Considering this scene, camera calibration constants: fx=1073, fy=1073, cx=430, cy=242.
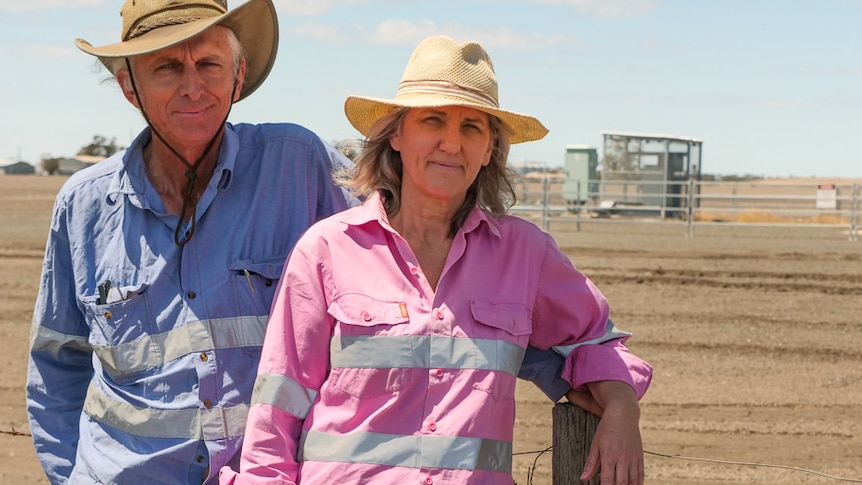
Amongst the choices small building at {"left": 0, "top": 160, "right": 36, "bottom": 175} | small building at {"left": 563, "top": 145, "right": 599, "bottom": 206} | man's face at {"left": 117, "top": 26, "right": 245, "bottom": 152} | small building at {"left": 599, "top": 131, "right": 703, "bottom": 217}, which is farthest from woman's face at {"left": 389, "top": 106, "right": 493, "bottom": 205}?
small building at {"left": 0, "top": 160, "right": 36, "bottom": 175}

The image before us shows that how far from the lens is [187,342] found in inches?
95.5

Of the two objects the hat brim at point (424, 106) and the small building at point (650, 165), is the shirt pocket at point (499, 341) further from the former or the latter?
the small building at point (650, 165)

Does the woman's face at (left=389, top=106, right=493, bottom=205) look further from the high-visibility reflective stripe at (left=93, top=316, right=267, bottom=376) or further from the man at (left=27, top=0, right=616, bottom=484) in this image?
the high-visibility reflective stripe at (left=93, top=316, right=267, bottom=376)

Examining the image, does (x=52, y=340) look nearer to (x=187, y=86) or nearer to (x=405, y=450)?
(x=187, y=86)

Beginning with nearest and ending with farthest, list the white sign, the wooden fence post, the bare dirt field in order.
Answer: the wooden fence post < the bare dirt field < the white sign

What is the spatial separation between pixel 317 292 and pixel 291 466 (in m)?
0.35

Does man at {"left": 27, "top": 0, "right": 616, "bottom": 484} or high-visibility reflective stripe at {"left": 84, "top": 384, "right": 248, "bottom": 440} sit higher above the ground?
man at {"left": 27, "top": 0, "right": 616, "bottom": 484}


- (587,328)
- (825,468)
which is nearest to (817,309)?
(825,468)

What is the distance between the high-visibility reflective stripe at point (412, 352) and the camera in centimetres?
215

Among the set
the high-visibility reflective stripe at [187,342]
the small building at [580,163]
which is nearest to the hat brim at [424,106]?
the high-visibility reflective stripe at [187,342]

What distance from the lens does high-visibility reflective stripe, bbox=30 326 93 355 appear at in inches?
103

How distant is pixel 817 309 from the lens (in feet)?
35.0

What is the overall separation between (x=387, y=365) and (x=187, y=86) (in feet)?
2.64

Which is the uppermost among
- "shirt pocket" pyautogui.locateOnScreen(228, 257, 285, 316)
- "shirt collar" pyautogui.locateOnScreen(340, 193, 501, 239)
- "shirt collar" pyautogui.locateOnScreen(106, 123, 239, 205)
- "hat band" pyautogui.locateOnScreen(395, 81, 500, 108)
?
"hat band" pyautogui.locateOnScreen(395, 81, 500, 108)
